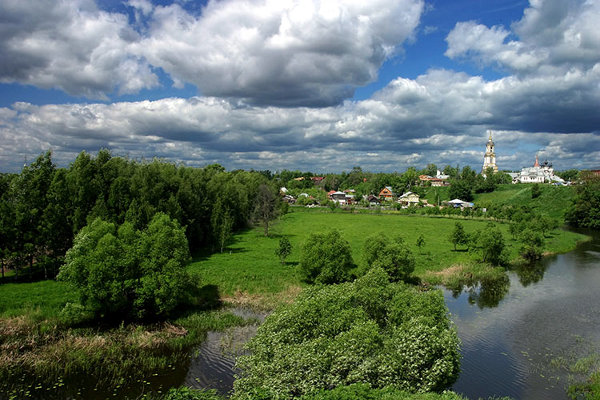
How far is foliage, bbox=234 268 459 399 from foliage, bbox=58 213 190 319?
11.4m

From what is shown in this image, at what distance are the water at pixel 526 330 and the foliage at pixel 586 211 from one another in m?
50.3

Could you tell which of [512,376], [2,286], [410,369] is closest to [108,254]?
[2,286]

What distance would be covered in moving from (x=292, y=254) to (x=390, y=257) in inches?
655

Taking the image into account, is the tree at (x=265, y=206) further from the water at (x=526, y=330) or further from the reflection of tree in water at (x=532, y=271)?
the reflection of tree in water at (x=532, y=271)

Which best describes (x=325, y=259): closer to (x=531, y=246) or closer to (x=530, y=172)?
(x=531, y=246)

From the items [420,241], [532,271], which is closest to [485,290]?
[532,271]

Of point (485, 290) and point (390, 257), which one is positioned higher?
point (390, 257)

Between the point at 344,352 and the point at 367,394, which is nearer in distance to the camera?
the point at 367,394

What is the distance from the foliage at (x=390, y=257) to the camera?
35.4m

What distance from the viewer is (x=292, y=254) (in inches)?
1927

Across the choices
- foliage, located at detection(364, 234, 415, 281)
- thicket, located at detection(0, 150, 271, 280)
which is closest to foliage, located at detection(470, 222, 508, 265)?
foliage, located at detection(364, 234, 415, 281)

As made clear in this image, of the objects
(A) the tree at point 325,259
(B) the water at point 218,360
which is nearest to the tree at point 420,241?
(A) the tree at point 325,259

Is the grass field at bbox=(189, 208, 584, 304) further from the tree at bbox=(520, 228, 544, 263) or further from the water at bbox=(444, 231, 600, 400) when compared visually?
the water at bbox=(444, 231, 600, 400)

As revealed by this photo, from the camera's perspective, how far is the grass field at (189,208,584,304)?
35.9m
